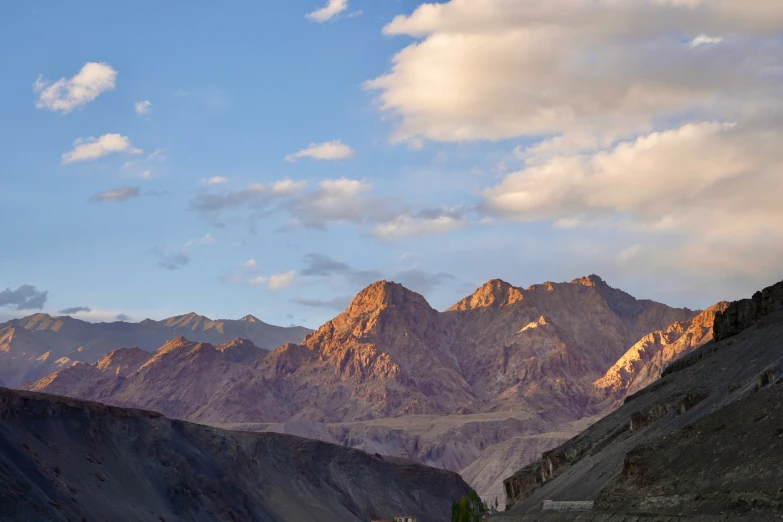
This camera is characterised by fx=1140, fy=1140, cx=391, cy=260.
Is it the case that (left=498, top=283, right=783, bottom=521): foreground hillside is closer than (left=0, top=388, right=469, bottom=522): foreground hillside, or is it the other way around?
(left=498, top=283, right=783, bottom=521): foreground hillside

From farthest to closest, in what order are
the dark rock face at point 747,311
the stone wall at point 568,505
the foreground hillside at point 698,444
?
the dark rock face at point 747,311, the stone wall at point 568,505, the foreground hillside at point 698,444

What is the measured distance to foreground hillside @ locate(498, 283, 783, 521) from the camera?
201ft

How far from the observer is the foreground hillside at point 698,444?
61.2 metres

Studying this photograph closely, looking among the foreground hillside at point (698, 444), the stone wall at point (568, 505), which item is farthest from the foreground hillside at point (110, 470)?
the stone wall at point (568, 505)

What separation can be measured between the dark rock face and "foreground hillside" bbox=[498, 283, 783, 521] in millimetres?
127

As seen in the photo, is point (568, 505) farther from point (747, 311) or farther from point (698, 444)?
point (747, 311)

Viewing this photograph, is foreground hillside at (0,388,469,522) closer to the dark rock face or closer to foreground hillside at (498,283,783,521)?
foreground hillside at (498,283,783,521)

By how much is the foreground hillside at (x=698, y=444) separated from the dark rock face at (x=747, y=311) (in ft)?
0.42

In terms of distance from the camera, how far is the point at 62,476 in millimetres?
134875

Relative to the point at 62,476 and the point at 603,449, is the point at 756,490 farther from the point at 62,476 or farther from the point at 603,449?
the point at 62,476

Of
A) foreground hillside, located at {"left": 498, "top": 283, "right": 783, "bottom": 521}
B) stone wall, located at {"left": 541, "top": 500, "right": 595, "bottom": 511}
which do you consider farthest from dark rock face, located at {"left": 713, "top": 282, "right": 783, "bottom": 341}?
stone wall, located at {"left": 541, "top": 500, "right": 595, "bottom": 511}

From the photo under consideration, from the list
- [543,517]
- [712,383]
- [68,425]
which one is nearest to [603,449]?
[712,383]

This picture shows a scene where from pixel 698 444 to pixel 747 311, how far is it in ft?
193

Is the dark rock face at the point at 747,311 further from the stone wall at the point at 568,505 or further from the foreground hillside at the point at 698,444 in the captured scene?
the stone wall at the point at 568,505
